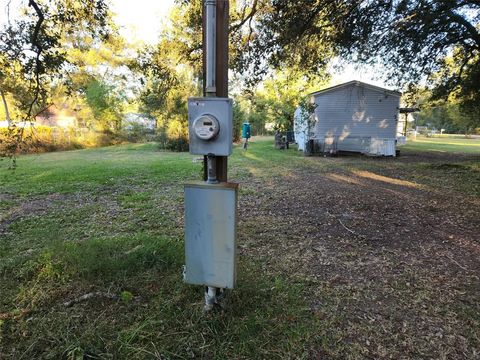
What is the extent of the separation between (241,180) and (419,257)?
5.45 metres

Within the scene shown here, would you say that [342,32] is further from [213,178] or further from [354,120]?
[354,120]

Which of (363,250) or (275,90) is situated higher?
(275,90)

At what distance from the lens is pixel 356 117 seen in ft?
53.1

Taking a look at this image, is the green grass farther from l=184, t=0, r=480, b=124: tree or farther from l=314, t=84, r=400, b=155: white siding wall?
l=184, t=0, r=480, b=124: tree

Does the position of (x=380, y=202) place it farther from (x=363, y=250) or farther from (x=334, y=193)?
(x=363, y=250)

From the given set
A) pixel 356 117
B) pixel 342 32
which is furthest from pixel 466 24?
pixel 356 117

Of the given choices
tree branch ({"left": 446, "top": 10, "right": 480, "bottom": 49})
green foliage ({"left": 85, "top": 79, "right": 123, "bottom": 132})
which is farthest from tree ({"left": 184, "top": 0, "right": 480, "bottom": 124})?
green foliage ({"left": 85, "top": 79, "right": 123, "bottom": 132})

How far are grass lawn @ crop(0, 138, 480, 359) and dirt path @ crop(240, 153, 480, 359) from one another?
0.05 ft

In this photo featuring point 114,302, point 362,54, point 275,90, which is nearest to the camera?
point 114,302

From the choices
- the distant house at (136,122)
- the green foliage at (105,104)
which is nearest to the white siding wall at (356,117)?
the distant house at (136,122)

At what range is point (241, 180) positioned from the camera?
8.52 m

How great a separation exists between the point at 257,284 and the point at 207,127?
1532 mm

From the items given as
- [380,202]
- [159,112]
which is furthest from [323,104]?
[380,202]

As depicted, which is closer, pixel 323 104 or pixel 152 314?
pixel 152 314
